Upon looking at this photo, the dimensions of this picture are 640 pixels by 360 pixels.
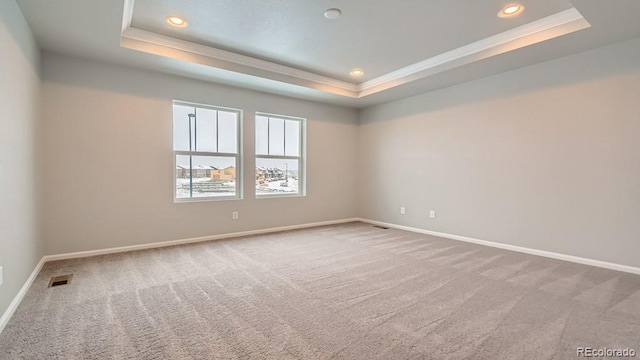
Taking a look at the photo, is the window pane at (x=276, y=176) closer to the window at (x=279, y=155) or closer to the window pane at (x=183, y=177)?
the window at (x=279, y=155)

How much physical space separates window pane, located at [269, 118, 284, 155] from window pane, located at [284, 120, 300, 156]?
10 centimetres

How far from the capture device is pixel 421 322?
6.84 feet

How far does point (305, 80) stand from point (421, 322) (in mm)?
3849

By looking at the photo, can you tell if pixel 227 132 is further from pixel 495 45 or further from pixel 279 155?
pixel 495 45

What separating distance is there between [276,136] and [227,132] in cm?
93

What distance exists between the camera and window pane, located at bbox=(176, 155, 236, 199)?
4438 millimetres

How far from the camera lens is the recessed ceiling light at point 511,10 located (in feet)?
9.20

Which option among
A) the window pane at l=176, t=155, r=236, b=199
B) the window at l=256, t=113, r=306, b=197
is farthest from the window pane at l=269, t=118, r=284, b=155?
the window pane at l=176, t=155, r=236, b=199

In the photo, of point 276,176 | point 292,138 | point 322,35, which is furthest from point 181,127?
point 322,35

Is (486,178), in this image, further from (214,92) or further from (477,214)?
(214,92)

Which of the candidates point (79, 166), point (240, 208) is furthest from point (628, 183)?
point (79, 166)

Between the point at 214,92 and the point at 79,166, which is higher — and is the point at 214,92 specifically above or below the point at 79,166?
above

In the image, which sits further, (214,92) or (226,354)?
(214,92)

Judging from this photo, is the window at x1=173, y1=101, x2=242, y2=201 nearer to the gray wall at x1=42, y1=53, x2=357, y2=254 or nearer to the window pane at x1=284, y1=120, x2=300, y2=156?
the gray wall at x1=42, y1=53, x2=357, y2=254
